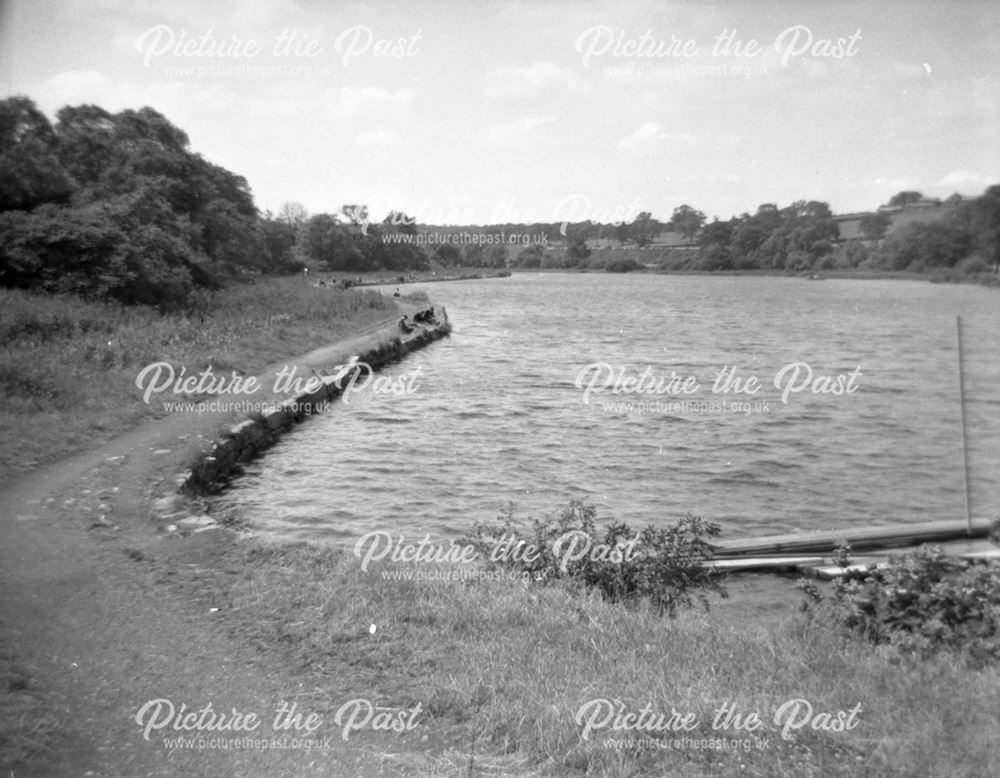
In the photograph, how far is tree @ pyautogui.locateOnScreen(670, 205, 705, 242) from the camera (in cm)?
1775

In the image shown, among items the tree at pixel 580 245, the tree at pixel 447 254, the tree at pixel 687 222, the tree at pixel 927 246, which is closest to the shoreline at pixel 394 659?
the tree at pixel 927 246

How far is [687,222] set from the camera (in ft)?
61.2

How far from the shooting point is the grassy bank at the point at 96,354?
45.2 feet

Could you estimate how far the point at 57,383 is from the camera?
16094mm

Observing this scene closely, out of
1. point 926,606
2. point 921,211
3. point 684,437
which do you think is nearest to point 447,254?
point 684,437

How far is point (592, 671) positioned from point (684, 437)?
46.2 feet

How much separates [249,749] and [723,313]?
51.3 meters

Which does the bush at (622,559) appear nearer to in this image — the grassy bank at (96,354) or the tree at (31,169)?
the grassy bank at (96,354)

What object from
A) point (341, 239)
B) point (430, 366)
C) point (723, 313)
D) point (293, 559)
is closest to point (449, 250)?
point (341, 239)

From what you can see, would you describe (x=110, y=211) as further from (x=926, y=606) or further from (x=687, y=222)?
(x=926, y=606)

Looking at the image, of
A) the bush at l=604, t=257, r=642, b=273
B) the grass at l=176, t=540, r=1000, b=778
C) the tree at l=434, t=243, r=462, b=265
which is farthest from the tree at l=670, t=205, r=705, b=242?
the tree at l=434, t=243, r=462, b=265

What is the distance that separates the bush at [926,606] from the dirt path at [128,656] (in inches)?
147

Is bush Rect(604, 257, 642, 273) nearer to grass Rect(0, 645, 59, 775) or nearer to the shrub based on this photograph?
the shrub

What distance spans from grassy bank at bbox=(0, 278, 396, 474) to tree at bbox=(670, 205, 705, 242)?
12.7 meters
